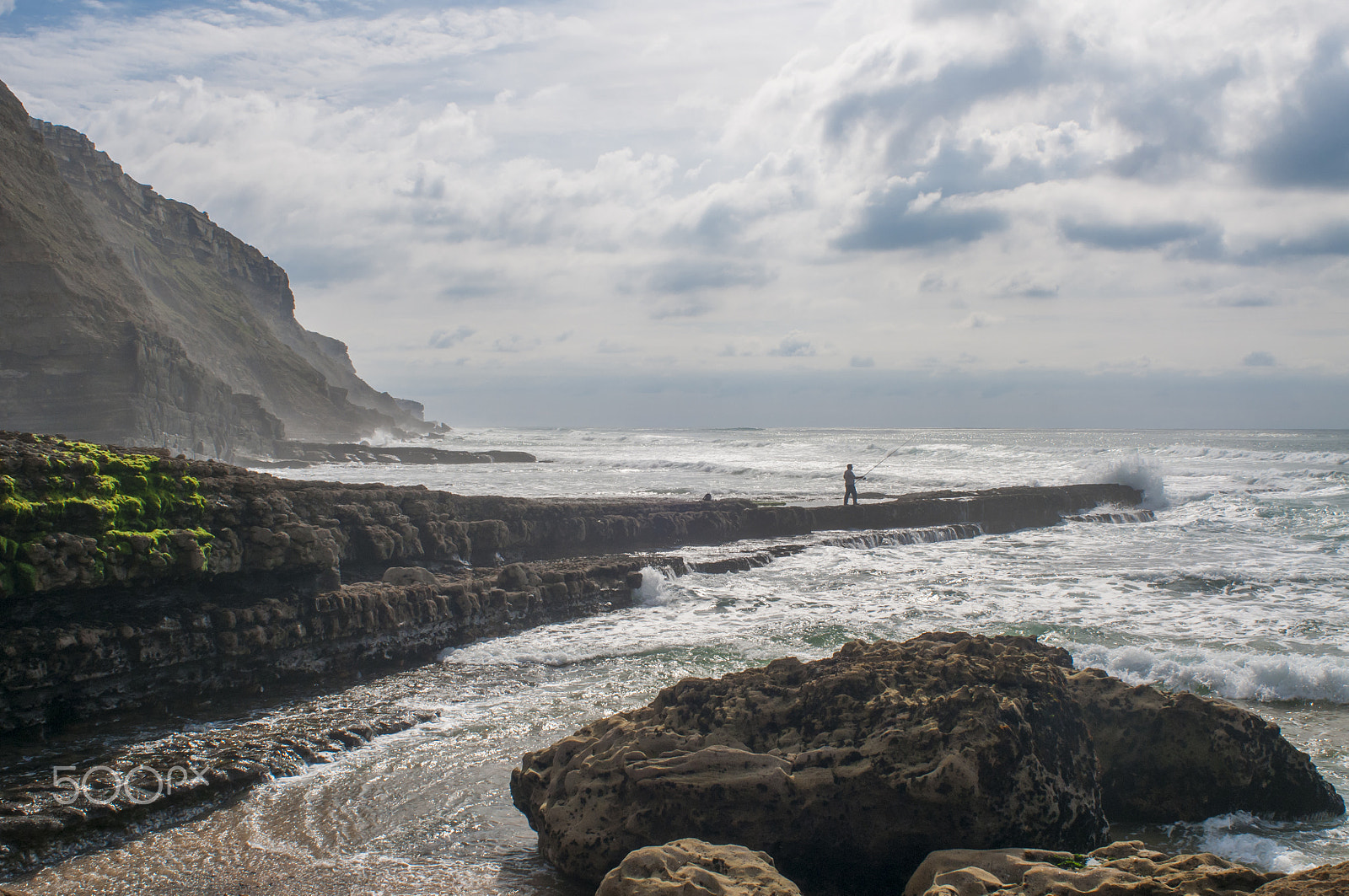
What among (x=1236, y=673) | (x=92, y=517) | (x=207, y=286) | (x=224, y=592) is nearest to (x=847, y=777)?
(x=1236, y=673)

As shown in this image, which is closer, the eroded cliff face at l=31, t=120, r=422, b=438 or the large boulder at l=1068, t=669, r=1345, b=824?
the large boulder at l=1068, t=669, r=1345, b=824

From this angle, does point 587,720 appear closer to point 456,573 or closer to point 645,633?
point 645,633

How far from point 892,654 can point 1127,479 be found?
24.2 meters

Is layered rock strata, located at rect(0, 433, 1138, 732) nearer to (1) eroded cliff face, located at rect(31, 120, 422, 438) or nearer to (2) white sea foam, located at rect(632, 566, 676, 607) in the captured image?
(2) white sea foam, located at rect(632, 566, 676, 607)

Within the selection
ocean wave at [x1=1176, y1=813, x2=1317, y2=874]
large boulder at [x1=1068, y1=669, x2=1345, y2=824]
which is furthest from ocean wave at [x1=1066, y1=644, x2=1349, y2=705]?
ocean wave at [x1=1176, y1=813, x2=1317, y2=874]

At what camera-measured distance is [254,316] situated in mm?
65125

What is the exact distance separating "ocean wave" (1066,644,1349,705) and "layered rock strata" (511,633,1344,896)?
2453mm

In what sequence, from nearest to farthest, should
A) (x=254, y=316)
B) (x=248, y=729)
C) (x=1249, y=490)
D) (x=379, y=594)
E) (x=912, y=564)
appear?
(x=248, y=729), (x=379, y=594), (x=912, y=564), (x=1249, y=490), (x=254, y=316)

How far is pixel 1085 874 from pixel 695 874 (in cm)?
162

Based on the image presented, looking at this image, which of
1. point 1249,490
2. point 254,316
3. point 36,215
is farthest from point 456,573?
point 254,316

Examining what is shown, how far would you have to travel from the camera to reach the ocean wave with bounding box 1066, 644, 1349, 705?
727 centimetres

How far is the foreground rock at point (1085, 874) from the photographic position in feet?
10.2

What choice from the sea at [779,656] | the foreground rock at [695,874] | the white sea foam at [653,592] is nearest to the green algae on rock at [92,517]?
the sea at [779,656]

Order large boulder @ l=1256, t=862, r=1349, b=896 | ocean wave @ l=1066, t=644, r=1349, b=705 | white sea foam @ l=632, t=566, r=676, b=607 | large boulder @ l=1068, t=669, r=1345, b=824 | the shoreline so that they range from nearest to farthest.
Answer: large boulder @ l=1256, t=862, r=1349, b=896 < large boulder @ l=1068, t=669, r=1345, b=824 < the shoreline < ocean wave @ l=1066, t=644, r=1349, b=705 < white sea foam @ l=632, t=566, r=676, b=607
